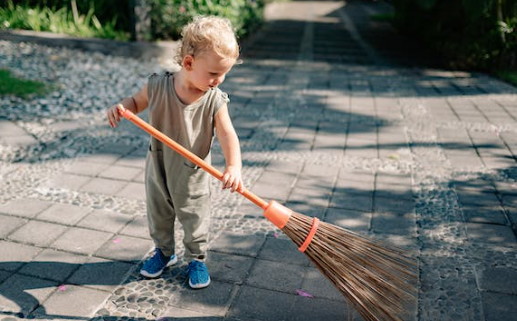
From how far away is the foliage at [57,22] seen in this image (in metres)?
7.89

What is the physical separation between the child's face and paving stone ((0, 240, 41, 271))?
56.6 inches

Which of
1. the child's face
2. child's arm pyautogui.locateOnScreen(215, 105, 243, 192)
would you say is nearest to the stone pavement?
child's arm pyautogui.locateOnScreen(215, 105, 243, 192)

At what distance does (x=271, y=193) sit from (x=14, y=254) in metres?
1.76

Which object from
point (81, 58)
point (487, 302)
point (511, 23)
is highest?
point (511, 23)

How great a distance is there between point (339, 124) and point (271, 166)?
143cm

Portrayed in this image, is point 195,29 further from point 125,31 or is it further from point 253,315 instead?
point 125,31

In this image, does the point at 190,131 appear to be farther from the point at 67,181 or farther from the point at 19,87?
the point at 19,87

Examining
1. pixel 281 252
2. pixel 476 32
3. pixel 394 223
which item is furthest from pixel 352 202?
pixel 476 32

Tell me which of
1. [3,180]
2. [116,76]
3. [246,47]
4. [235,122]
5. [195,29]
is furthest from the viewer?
[246,47]

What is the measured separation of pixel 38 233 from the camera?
2936mm

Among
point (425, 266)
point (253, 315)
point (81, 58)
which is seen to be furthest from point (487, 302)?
point (81, 58)

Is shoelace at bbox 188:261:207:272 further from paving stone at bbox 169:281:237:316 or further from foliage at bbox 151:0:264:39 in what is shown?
foliage at bbox 151:0:264:39

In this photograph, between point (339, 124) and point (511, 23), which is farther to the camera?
point (511, 23)

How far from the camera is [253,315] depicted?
2332 mm
